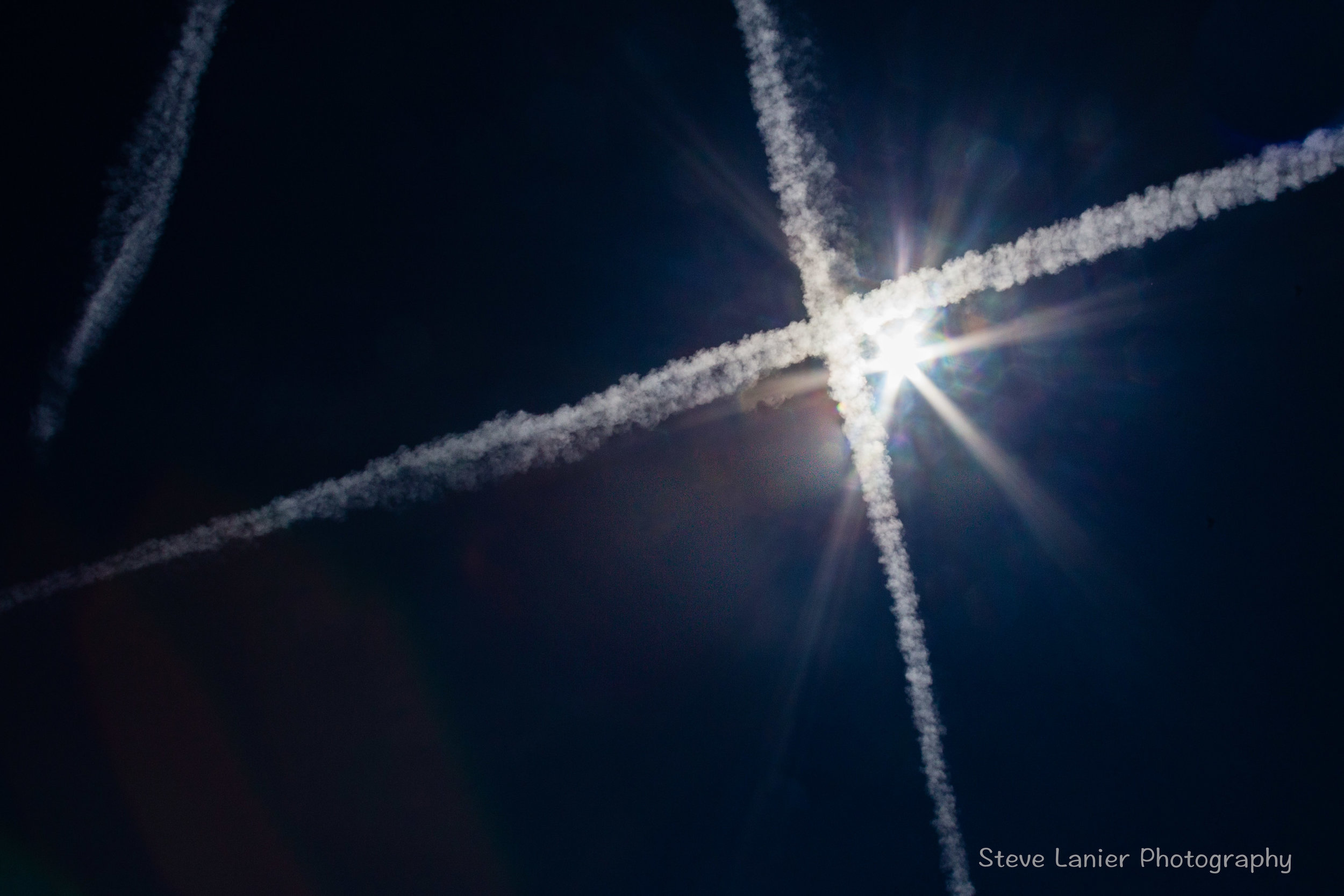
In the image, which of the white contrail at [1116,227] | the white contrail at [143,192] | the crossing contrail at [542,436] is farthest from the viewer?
the white contrail at [143,192]

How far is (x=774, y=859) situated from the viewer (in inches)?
71.9

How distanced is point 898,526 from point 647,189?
120 cm

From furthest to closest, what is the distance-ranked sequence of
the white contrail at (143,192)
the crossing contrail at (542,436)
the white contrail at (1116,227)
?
the white contrail at (143,192), the crossing contrail at (542,436), the white contrail at (1116,227)

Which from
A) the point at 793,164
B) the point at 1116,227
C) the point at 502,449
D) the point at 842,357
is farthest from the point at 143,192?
the point at 1116,227

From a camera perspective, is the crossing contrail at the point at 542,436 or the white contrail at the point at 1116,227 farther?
the crossing contrail at the point at 542,436

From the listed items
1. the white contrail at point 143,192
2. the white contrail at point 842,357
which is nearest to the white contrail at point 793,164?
the white contrail at point 842,357

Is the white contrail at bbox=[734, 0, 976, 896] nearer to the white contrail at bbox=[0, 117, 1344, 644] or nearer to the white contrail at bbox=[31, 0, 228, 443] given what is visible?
the white contrail at bbox=[0, 117, 1344, 644]

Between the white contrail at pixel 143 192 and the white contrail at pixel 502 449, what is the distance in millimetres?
679

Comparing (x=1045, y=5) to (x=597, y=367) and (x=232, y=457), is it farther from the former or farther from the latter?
(x=232, y=457)

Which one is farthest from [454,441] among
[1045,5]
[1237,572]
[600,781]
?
[1237,572]

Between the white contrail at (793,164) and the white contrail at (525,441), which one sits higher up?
the white contrail at (793,164)

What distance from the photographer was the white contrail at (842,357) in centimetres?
173

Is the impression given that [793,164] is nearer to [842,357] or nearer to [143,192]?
[842,357]

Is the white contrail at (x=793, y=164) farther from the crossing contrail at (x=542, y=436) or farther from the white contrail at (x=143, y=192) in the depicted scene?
the white contrail at (x=143, y=192)
